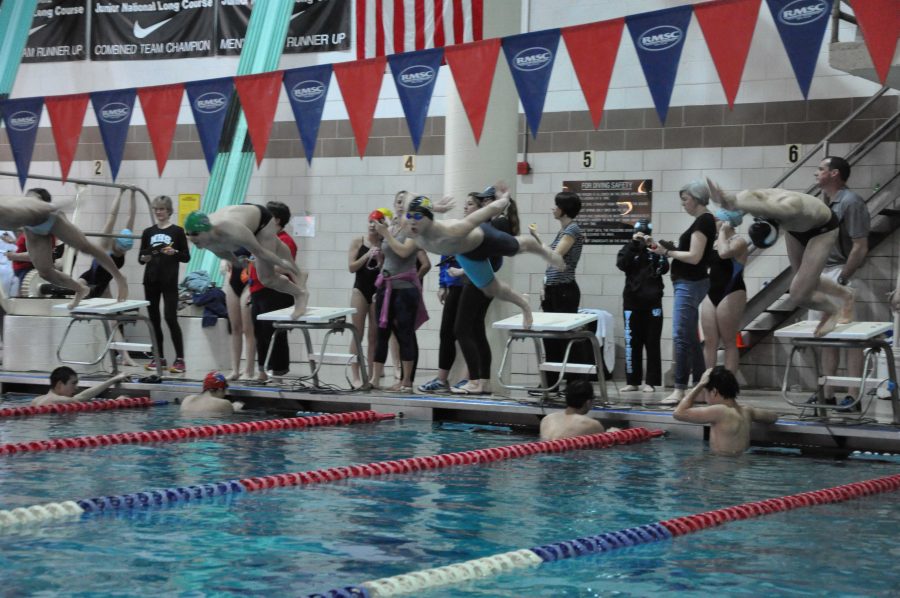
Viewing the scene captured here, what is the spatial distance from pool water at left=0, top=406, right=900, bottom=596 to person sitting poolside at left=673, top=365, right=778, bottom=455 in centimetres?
17

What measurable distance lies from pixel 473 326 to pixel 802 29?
11.0 ft

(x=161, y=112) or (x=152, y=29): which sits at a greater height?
(x=152, y=29)

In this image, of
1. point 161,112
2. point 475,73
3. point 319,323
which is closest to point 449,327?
point 319,323

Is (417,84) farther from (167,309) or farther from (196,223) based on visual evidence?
(167,309)

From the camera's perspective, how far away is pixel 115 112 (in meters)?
10.9

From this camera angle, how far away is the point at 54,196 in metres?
14.9

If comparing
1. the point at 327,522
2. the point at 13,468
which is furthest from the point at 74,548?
the point at 13,468

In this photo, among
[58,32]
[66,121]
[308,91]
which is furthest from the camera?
[58,32]

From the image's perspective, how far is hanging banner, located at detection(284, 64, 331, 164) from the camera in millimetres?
9930

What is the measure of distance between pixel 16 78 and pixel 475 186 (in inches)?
303

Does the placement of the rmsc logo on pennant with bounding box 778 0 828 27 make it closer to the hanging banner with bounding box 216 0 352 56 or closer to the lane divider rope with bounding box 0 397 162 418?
the lane divider rope with bounding box 0 397 162 418

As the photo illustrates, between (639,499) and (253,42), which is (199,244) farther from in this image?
(253,42)

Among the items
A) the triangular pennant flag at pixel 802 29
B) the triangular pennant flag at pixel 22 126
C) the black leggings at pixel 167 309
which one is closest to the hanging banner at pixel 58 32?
the triangular pennant flag at pixel 22 126

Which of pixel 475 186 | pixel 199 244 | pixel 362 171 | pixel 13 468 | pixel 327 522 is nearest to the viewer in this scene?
pixel 327 522
